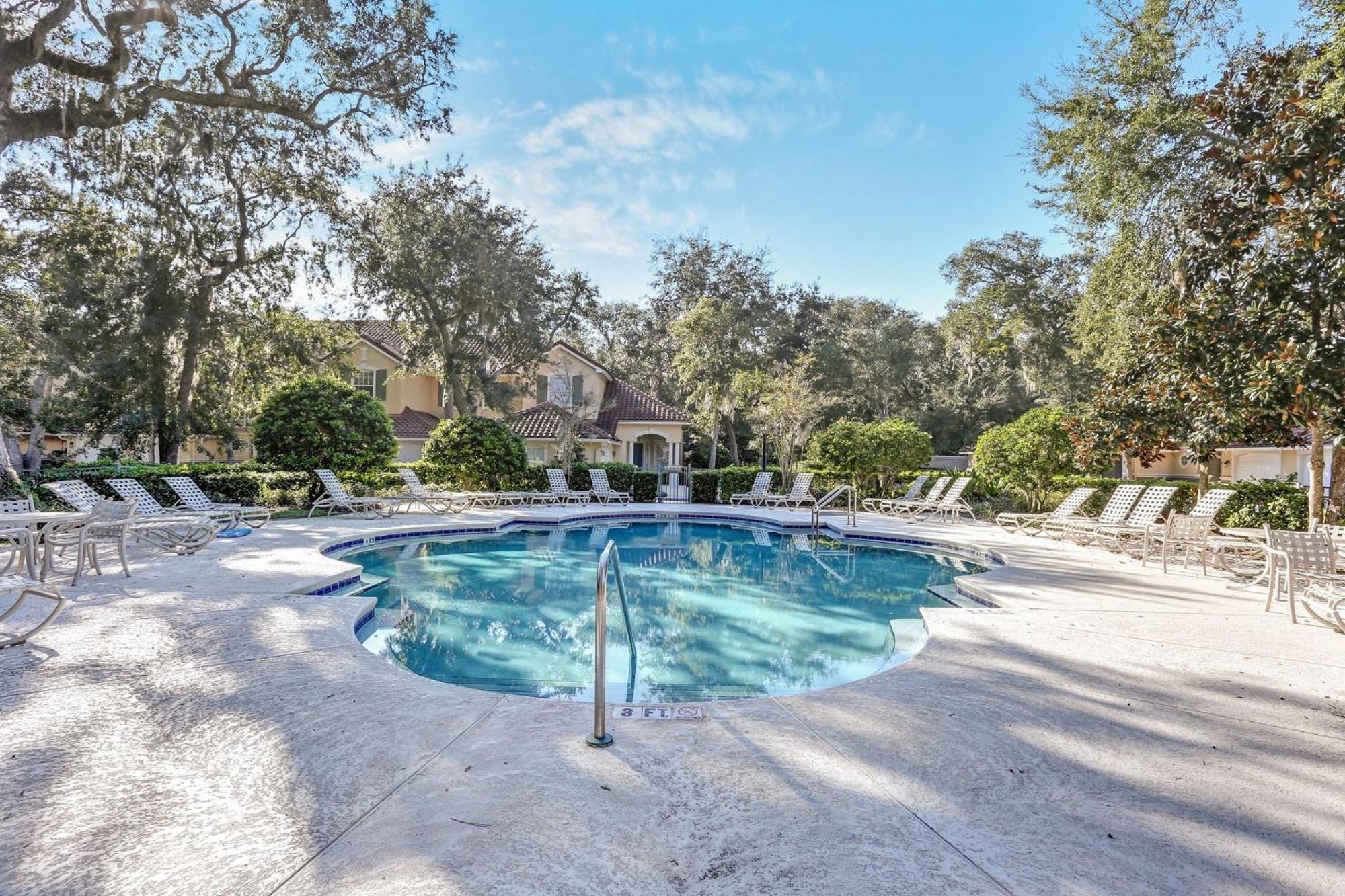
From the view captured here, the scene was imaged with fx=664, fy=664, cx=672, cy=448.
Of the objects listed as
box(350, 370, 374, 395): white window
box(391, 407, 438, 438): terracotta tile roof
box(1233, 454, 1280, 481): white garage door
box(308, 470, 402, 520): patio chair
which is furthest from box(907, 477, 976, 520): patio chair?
box(1233, 454, 1280, 481): white garage door

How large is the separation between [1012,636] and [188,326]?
20636mm

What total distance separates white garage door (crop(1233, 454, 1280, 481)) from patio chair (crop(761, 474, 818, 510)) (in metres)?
25.6

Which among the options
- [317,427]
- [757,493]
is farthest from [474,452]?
[757,493]

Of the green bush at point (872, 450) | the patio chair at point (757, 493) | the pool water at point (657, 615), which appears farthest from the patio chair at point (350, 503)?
the green bush at point (872, 450)

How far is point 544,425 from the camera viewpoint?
2631 centimetres

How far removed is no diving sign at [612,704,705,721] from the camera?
373 cm

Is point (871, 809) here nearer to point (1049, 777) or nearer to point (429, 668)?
point (1049, 777)

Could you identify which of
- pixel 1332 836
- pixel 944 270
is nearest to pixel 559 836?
pixel 1332 836

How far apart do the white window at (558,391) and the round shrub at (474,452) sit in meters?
3.71

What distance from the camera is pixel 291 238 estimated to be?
20000 mm

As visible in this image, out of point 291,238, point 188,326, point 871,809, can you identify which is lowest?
point 871,809

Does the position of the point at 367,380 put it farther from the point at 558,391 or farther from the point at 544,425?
the point at 558,391

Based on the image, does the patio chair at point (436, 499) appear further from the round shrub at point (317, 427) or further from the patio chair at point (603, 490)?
the patio chair at point (603, 490)

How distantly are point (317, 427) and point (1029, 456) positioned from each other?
58.3 feet
